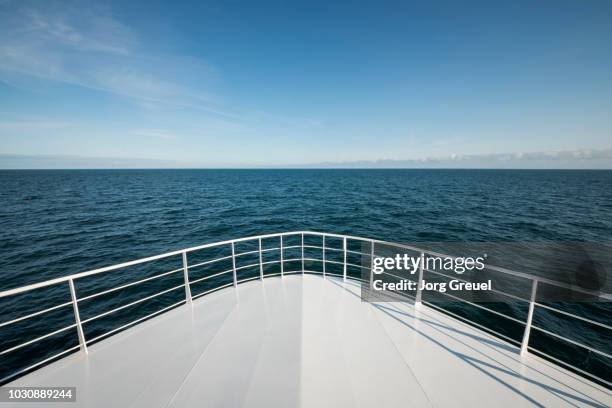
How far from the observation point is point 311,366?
3.46 metres

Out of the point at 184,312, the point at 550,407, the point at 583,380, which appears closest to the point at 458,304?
the point at 583,380

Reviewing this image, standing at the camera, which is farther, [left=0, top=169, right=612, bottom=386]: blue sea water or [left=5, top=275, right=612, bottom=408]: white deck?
[left=0, top=169, right=612, bottom=386]: blue sea water

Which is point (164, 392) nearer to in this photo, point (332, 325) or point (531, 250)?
point (332, 325)

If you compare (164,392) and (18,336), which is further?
(18,336)

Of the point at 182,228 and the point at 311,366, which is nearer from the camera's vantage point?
the point at 311,366

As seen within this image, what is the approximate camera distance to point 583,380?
130 inches

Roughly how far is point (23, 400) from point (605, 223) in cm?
3395

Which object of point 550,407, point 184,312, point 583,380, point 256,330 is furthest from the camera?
point 184,312

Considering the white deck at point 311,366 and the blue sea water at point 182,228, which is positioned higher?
the white deck at point 311,366

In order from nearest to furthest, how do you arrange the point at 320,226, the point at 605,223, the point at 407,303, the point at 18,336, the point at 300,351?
the point at 300,351 → the point at 407,303 → the point at 18,336 → the point at 320,226 → the point at 605,223

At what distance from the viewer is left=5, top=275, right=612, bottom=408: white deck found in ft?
9.91

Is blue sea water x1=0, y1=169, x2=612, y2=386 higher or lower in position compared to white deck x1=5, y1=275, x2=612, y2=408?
lower

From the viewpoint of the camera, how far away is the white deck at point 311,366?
3021 millimetres

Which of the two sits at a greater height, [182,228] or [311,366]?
[311,366]
